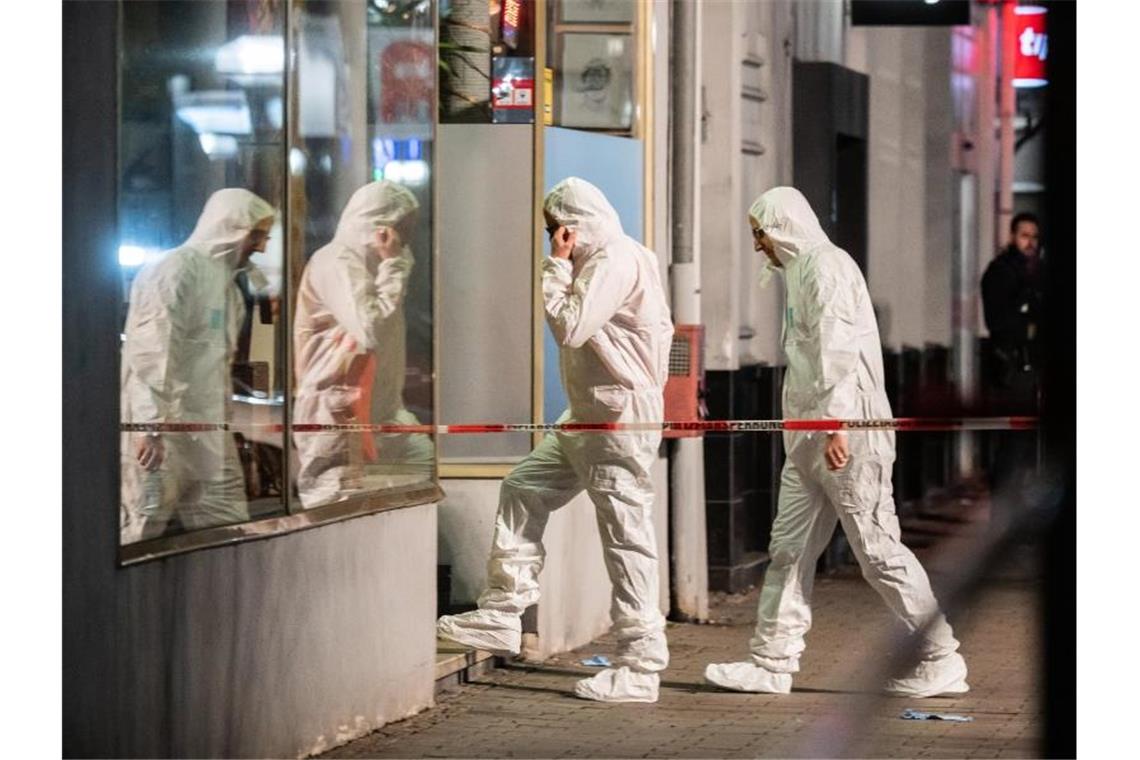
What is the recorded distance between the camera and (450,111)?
886cm

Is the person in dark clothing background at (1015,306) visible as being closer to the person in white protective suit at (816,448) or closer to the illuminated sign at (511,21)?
the person in white protective suit at (816,448)

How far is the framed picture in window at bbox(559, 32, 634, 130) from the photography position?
9.90 metres

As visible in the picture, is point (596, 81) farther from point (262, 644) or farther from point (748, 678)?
point (262, 644)

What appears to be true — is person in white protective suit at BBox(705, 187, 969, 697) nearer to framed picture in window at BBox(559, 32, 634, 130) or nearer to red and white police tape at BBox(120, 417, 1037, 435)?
red and white police tape at BBox(120, 417, 1037, 435)

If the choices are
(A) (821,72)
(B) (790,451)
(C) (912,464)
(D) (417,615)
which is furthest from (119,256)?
(C) (912,464)

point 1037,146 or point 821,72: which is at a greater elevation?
point 821,72

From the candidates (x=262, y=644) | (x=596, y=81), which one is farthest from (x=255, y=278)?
(x=596, y=81)

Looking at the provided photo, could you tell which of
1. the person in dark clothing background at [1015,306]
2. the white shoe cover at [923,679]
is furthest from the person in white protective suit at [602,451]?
the white shoe cover at [923,679]

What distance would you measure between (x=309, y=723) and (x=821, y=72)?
6.77 m

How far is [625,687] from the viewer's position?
8.23 metres

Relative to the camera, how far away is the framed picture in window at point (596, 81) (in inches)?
390

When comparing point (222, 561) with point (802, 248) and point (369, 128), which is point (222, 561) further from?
point (802, 248)

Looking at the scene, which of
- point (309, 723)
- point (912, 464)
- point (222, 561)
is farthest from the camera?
point (912, 464)

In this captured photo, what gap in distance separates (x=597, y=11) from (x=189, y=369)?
13.1 ft
